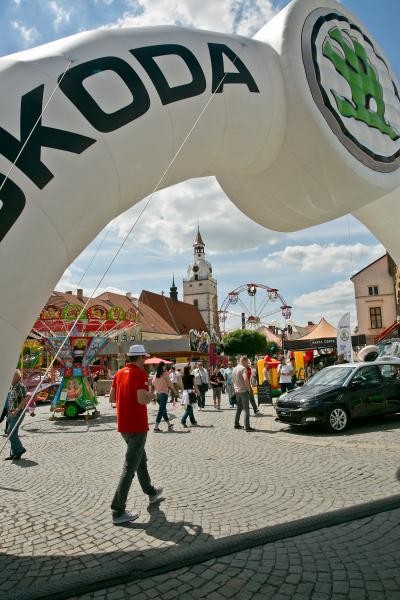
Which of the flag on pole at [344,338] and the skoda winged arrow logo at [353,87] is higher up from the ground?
the skoda winged arrow logo at [353,87]

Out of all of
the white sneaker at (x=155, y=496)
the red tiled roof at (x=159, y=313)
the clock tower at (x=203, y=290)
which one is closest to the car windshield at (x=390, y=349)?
the white sneaker at (x=155, y=496)

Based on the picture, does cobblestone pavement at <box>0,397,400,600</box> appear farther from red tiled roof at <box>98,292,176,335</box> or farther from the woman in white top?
red tiled roof at <box>98,292,176,335</box>

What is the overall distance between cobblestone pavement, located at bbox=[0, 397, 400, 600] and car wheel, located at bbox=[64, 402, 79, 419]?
17.5 feet

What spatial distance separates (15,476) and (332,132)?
6533mm

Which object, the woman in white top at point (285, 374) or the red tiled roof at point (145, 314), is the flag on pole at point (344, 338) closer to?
the woman in white top at point (285, 374)

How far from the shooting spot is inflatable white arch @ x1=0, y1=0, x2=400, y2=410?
3.14 meters

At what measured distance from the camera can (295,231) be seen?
7.41 metres

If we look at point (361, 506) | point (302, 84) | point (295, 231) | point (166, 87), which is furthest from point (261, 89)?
point (361, 506)

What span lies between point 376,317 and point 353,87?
5004 centimetres

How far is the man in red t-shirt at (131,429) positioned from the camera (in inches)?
174

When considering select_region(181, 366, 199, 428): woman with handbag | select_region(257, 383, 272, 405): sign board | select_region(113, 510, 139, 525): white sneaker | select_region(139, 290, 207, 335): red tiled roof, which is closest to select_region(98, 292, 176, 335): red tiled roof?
select_region(139, 290, 207, 335): red tiled roof

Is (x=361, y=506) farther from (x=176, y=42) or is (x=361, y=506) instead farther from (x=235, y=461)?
(x=176, y=42)

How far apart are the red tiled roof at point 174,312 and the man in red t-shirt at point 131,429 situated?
71980 mm

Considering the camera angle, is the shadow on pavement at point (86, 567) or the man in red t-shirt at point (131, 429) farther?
the man in red t-shirt at point (131, 429)
